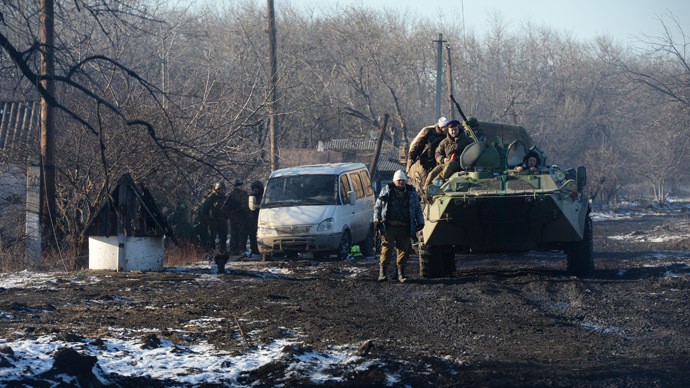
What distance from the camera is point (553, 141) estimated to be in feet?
206

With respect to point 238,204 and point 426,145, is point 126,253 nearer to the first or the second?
point 426,145

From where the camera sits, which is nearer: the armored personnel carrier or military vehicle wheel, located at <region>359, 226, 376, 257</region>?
the armored personnel carrier

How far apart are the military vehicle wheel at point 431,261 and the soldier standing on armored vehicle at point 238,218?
25.0ft

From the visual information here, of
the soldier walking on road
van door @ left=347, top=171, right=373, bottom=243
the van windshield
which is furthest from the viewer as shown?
van door @ left=347, top=171, right=373, bottom=243

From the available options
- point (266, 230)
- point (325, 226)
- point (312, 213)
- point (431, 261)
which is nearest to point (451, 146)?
point (431, 261)

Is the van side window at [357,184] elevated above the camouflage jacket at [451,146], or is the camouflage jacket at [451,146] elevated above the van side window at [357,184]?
the camouflage jacket at [451,146]

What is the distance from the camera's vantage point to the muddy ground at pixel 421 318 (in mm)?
7820

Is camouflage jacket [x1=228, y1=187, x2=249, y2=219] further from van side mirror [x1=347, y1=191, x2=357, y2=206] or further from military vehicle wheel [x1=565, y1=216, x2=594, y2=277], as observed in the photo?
military vehicle wheel [x1=565, y1=216, x2=594, y2=277]

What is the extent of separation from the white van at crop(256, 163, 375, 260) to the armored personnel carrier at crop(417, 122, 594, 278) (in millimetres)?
4785

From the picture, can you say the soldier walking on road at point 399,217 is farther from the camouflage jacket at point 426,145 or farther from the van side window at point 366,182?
the van side window at point 366,182

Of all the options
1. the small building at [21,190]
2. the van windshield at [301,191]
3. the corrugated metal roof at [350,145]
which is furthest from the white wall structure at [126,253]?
the corrugated metal roof at [350,145]

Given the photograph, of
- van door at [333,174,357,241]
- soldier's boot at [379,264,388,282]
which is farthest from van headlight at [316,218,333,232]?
soldier's boot at [379,264,388,282]

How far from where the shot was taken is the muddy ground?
25.7 ft

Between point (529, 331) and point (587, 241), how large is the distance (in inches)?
206
